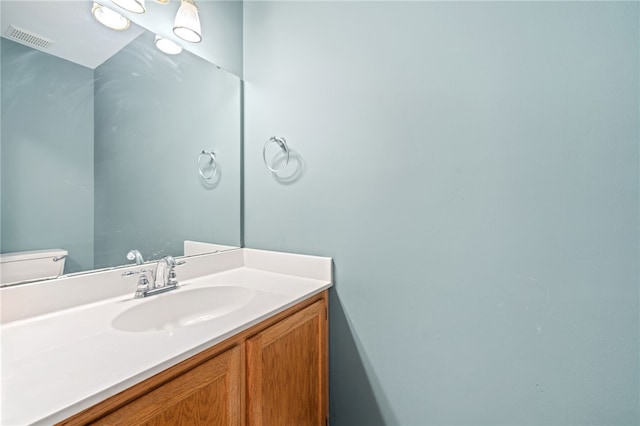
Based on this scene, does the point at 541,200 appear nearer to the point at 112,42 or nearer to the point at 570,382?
the point at 570,382

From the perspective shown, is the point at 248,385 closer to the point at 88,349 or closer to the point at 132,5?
the point at 88,349

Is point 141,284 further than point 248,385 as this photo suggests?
Yes

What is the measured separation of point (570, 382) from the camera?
2.96 feet

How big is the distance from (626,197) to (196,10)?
1.78 metres

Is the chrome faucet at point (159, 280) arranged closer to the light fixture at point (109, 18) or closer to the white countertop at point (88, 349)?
the white countertop at point (88, 349)

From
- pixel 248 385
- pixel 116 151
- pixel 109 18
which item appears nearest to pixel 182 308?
pixel 248 385

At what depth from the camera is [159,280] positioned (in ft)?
3.84

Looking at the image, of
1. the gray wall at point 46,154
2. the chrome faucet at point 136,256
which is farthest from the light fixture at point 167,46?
the chrome faucet at point 136,256

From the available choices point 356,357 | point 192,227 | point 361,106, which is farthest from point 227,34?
point 356,357

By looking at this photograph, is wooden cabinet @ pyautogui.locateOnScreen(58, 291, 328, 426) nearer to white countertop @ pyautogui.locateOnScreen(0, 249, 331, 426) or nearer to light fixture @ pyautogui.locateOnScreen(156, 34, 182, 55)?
white countertop @ pyautogui.locateOnScreen(0, 249, 331, 426)

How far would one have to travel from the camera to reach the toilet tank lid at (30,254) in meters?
0.87

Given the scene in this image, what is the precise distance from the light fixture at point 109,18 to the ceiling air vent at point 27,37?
0.21 m

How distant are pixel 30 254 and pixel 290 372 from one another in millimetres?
947

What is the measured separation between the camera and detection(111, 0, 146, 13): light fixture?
1099mm
